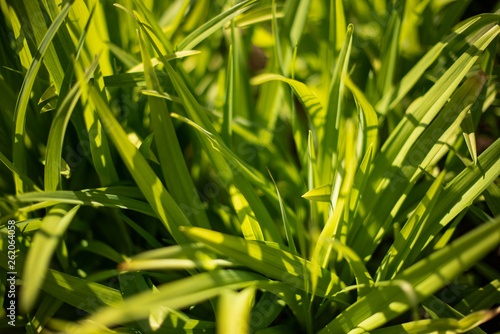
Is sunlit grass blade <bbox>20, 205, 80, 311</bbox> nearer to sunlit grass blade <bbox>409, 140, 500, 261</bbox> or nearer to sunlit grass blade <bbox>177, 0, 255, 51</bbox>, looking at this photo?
sunlit grass blade <bbox>177, 0, 255, 51</bbox>

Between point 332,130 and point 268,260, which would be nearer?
point 268,260

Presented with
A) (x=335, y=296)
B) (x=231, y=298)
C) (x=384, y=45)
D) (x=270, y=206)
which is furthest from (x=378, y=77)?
(x=231, y=298)

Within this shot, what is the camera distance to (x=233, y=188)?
0.56 m

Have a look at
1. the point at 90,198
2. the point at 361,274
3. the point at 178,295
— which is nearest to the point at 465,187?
the point at 361,274

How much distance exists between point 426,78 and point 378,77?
9 centimetres

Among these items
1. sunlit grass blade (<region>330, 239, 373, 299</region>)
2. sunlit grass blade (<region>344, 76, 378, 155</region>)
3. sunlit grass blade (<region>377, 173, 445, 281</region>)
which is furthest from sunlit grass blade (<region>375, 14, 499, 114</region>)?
sunlit grass blade (<region>330, 239, 373, 299</region>)

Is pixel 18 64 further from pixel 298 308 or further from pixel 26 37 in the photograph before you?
pixel 298 308

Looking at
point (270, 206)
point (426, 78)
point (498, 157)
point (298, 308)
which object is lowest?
point (298, 308)

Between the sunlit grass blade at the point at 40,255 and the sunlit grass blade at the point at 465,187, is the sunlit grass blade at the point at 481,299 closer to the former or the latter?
the sunlit grass blade at the point at 465,187

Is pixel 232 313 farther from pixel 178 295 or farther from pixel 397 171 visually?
pixel 397 171

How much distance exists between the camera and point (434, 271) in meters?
0.41

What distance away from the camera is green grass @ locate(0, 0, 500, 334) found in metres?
0.45

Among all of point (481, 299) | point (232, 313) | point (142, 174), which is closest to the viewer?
point (232, 313)

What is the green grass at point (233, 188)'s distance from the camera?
448 mm
